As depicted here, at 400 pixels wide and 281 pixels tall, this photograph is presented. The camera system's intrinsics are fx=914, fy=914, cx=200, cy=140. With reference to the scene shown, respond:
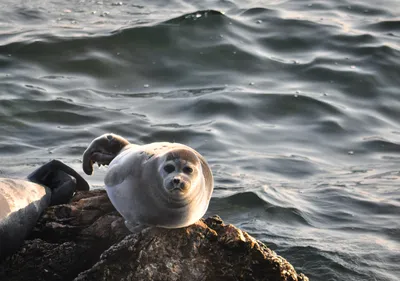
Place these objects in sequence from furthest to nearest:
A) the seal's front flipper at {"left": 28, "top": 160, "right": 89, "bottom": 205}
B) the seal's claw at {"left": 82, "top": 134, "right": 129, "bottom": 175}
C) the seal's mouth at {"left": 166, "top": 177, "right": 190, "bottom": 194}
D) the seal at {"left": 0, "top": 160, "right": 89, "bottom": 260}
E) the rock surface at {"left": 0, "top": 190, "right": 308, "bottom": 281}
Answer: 1. the seal's claw at {"left": 82, "top": 134, "right": 129, "bottom": 175}
2. the seal's front flipper at {"left": 28, "top": 160, "right": 89, "bottom": 205}
3. the seal at {"left": 0, "top": 160, "right": 89, "bottom": 260}
4. the rock surface at {"left": 0, "top": 190, "right": 308, "bottom": 281}
5. the seal's mouth at {"left": 166, "top": 177, "right": 190, "bottom": 194}

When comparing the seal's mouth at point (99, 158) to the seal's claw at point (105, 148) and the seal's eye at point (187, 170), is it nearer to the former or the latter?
the seal's claw at point (105, 148)

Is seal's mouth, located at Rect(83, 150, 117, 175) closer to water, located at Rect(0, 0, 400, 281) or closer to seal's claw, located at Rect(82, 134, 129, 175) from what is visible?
seal's claw, located at Rect(82, 134, 129, 175)

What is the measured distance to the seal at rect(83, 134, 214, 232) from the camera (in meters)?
4.93

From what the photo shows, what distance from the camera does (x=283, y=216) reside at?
8750 millimetres

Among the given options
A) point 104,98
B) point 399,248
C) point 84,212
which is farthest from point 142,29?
point 84,212

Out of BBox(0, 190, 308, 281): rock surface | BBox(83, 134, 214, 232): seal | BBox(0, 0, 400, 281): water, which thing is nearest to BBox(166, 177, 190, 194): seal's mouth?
BBox(83, 134, 214, 232): seal

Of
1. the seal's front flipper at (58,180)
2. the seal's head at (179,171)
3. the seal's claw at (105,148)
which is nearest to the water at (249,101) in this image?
the seal's claw at (105,148)

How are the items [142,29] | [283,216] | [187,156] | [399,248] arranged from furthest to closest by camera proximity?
[142,29] < [283,216] < [399,248] < [187,156]

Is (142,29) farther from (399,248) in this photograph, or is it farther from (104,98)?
(399,248)

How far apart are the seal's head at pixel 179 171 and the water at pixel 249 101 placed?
2553 mm

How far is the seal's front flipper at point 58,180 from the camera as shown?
610cm

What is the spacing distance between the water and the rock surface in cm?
212

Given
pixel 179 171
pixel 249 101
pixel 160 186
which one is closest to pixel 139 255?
pixel 160 186

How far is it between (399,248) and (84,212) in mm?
3576
